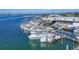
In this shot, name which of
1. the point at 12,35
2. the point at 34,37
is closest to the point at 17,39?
the point at 12,35

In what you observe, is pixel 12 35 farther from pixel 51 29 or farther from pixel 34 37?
pixel 51 29

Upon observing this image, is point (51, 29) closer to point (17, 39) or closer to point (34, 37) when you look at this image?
point (34, 37)

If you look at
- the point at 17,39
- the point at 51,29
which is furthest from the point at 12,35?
the point at 51,29

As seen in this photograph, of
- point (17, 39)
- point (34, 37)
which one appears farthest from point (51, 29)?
point (17, 39)

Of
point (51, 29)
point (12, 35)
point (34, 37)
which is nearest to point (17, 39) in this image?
point (12, 35)

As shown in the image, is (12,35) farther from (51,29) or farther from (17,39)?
(51,29)
